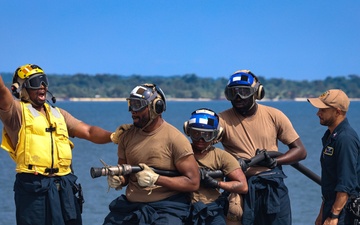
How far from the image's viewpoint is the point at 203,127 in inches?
261

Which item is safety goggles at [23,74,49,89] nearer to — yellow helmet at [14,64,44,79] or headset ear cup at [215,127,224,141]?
yellow helmet at [14,64,44,79]

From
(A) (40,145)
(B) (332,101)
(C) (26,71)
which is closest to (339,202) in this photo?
(B) (332,101)

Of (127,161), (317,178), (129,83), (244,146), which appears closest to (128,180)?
(127,161)

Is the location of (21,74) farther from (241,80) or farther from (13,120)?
(241,80)

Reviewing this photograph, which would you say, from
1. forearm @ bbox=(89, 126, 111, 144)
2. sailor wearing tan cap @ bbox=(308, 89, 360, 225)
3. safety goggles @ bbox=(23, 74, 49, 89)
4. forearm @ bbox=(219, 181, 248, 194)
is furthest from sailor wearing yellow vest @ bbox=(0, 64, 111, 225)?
sailor wearing tan cap @ bbox=(308, 89, 360, 225)

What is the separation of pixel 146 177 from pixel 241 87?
1415 millimetres

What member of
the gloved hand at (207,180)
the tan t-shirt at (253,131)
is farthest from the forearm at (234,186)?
the tan t-shirt at (253,131)

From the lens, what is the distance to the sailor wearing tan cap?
643 cm

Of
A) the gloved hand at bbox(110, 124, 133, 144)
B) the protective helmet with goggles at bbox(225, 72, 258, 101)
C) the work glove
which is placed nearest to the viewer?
the gloved hand at bbox(110, 124, 133, 144)

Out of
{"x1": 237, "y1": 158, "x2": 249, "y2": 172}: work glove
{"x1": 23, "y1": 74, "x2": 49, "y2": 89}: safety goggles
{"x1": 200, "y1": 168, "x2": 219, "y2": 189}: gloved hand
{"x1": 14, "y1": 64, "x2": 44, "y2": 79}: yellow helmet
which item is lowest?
{"x1": 200, "y1": 168, "x2": 219, "y2": 189}: gloved hand

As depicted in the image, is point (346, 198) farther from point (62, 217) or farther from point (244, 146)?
point (62, 217)

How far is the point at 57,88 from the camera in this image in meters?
143

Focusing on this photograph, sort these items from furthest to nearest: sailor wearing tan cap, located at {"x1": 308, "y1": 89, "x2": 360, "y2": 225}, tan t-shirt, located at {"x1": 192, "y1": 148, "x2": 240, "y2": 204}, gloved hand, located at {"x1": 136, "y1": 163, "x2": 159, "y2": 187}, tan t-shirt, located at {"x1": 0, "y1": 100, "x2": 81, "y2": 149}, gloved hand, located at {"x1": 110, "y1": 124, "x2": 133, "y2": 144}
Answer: tan t-shirt, located at {"x1": 0, "y1": 100, "x2": 81, "y2": 149} < tan t-shirt, located at {"x1": 192, "y1": 148, "x2": 240, "y2": 204} < gloved hand, located at {"x1": 110, "y1": 124, "x2": 133, "y2": 144} < sailor wearing tan cap, located at {"x1": 308, "y1": 89, "x2": 360, "y2": 225} < gloved hand, located at {"x1": 136, "y1": 163, "x2": 159, "y2": 187}

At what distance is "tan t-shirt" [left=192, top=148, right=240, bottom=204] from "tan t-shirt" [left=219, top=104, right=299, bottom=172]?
499 mm
